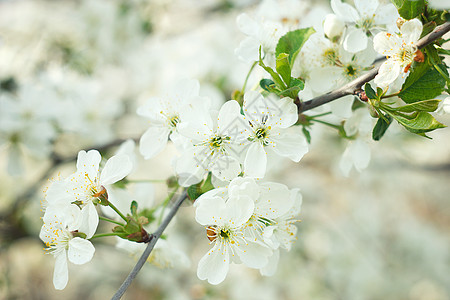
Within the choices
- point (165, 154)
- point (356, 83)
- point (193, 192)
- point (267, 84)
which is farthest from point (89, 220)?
point (165, 154)

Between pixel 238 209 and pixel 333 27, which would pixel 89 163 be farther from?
pixel 333 27

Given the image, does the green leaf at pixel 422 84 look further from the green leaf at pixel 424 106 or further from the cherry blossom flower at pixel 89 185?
the cherry blossom flower at pixel 89 185

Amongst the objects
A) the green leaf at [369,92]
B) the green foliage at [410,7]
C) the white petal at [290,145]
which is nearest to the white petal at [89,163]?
the white petal at [290,145]

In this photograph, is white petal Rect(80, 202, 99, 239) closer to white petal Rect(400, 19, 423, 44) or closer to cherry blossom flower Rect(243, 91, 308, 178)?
cherry blossom flower Rect(243, 91, 308, 178)

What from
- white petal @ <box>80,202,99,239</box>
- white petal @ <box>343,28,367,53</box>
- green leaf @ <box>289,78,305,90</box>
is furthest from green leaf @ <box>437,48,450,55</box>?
white petal @ <box>80,202,99,239</box>

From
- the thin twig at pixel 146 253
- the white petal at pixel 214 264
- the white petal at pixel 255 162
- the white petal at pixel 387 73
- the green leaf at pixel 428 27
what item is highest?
the green leaf at pixel 428 27
